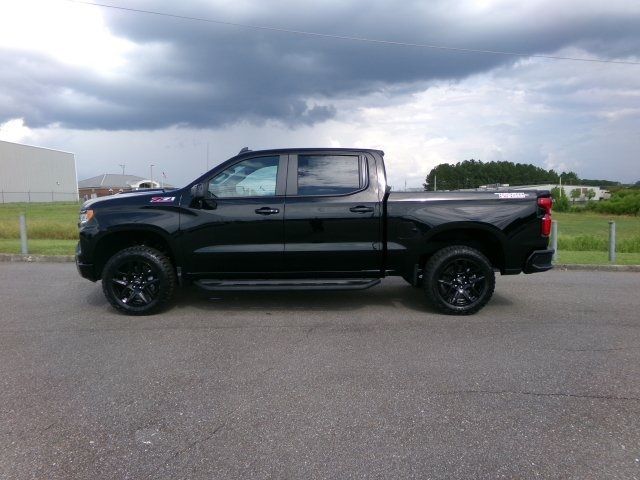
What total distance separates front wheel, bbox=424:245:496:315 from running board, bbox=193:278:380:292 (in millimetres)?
687

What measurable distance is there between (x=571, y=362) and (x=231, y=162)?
409 cm

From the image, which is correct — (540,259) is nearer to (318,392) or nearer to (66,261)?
(318,392)

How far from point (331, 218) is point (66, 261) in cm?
760

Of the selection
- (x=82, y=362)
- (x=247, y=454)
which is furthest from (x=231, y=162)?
(x=247, y=454)

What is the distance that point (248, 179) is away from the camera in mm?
5887

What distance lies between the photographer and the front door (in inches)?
225

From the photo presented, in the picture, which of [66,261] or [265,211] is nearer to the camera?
[265,211]

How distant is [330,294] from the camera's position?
7.09 m

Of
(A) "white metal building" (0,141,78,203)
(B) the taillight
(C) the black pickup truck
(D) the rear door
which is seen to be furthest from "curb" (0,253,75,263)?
(A) "white metal building" (0,141,78,203)

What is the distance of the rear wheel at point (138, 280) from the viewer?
575 centimetres

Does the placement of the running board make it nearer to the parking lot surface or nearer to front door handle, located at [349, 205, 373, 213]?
the parking lot surface

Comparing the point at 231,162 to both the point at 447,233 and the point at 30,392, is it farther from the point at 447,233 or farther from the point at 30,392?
the point at 30,392

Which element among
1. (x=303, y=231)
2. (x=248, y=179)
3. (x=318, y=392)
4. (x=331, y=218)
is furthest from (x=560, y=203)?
(x=318, y=392)

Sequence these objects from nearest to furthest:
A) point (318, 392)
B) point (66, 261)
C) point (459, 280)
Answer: point (318, 392) → point (459, 280) → point (66, 261)
